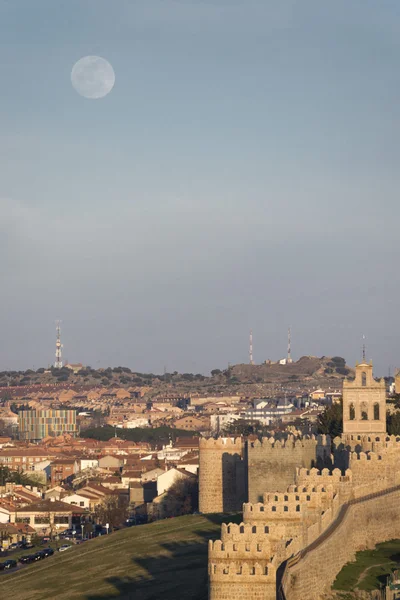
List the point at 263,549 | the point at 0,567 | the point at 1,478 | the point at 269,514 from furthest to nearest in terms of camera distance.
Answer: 1. the point at 1,478
2. the point at 0,567
3. the point at 269,514
4. the point at 263,549

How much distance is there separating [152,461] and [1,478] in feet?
44.9

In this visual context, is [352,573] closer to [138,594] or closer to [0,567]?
[138,594]

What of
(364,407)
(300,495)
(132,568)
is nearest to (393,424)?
(364,407)

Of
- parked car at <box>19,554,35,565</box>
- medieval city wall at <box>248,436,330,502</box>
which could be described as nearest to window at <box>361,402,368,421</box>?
medieval city wall at <box>248,436,330,502</box>

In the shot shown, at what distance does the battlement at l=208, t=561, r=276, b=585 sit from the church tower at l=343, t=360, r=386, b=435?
2645 centimetres

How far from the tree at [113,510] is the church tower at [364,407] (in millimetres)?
27794

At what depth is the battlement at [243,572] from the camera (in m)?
32.8

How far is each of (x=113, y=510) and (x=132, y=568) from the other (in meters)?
43.6

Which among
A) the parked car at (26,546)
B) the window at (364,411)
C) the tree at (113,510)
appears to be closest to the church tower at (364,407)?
the window at (364,411)

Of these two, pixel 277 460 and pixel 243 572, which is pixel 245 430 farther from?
pixel 243 572

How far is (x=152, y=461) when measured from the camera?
12862 centimetres

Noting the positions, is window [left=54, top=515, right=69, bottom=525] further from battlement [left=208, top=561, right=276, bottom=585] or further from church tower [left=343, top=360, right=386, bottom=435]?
battlement [left=208, top=561, right=276, bottom=585]

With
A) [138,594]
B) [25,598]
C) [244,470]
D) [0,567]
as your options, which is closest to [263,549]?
[138,594]

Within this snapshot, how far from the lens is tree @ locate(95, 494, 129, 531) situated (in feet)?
285
